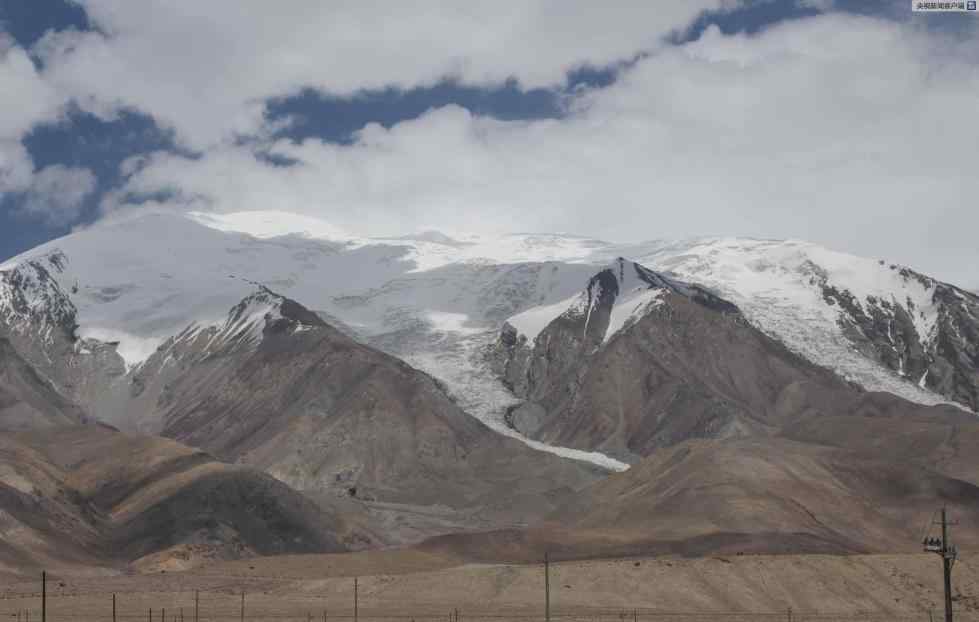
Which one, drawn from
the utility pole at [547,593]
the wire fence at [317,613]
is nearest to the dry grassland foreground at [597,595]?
the wire fence at [317,613]

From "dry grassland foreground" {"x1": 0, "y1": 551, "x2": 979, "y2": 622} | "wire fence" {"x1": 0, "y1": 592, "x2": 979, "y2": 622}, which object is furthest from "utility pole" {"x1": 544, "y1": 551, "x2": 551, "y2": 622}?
"dry grassland foreground" {"x1": 0, "y1": 551, "x2": 979, "y2": 622}

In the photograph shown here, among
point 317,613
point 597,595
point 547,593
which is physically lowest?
point 597,595

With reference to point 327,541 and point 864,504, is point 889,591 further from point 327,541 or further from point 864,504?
point 327,541

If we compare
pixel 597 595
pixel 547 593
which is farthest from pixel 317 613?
pixel 547 593

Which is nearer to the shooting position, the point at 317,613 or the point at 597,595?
the point at 317,613

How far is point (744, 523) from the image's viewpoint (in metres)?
150

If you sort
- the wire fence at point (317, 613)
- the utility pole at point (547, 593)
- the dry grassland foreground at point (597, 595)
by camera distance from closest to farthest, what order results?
the utility pole at point (547, 593) → the wire fence at point (317, 613) → the dry grassland foreground at point (597, 595)

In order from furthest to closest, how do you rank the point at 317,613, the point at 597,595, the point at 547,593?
the point at 597,595
the point at 317,613
the point at 547,593

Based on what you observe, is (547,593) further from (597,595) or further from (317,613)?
(597,595)

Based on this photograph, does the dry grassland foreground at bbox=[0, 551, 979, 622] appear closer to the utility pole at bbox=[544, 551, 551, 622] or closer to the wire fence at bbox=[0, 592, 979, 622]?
the wire fence at bbox=[0, 592, 979, 622]

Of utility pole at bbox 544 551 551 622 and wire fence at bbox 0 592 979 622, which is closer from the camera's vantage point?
utility pole at bbox 544 551 551 622

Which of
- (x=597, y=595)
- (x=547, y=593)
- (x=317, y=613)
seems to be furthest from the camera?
(x=597, y=595)

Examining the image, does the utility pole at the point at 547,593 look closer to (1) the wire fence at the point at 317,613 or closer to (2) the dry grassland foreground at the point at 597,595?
(1) the wire fence at the point at 317,613

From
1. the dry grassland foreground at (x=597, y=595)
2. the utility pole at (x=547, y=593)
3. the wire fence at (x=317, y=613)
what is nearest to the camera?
the utility pole at (x=547, y=593)
